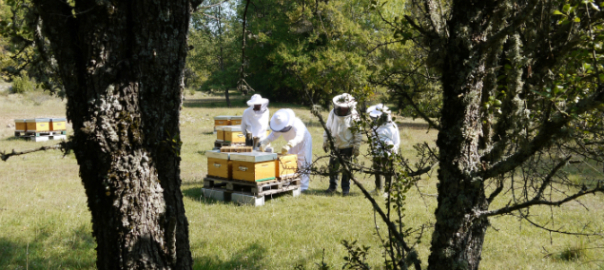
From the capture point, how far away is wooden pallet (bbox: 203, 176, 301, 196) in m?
6.72

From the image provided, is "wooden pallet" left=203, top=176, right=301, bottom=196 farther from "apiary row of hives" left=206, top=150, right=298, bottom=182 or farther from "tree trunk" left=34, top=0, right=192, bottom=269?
"tree trunk" left=34, top=0, right=192, bottom=269

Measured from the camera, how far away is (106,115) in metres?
1.99

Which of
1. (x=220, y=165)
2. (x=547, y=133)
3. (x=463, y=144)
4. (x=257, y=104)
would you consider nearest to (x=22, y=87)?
(x=257, y=104)

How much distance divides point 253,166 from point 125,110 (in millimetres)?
4627

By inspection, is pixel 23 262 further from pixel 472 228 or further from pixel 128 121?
pixel 472 228

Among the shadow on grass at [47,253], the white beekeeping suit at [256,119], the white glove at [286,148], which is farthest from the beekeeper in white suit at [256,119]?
the shadow on grass at [47,253]

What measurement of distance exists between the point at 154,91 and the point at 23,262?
314cm

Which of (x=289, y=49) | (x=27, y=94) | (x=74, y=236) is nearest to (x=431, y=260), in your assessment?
(x=74, y=236)

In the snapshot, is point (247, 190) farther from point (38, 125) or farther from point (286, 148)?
point (38, 125)

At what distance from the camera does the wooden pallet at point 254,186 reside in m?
6.72

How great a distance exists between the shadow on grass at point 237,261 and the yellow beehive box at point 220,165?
8.56 ft

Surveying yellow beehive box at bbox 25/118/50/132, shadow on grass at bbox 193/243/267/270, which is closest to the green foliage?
yellow beehive box at bbox 25/118/50/132

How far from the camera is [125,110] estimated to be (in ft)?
6.68

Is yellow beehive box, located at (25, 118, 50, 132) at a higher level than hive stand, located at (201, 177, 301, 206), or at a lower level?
higher
